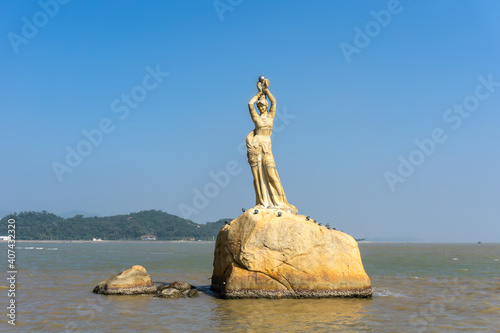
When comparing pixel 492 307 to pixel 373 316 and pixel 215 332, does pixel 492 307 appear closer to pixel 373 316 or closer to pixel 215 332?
pixel 373 316

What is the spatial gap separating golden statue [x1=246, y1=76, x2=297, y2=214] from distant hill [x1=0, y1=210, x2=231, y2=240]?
136956 millimetres

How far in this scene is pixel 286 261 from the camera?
679 inches

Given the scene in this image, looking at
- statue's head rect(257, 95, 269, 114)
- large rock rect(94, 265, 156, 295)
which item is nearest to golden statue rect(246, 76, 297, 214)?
statue's head rect(257, 95, 269, 114)

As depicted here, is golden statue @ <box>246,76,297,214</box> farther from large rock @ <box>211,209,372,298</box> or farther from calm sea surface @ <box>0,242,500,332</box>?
calm sea surface @ <box>0,242,500,332</box>

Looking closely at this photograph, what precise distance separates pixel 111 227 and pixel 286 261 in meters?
148

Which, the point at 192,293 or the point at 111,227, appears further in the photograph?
the point at 111,227

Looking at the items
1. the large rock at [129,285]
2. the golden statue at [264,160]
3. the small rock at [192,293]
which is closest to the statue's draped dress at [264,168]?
the golden statue at [264,160]

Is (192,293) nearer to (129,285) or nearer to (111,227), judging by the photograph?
(129,285)

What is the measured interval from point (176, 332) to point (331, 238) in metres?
6.83

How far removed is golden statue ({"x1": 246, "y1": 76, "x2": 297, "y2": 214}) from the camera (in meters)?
19.1

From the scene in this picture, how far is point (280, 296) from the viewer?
56.3 feet

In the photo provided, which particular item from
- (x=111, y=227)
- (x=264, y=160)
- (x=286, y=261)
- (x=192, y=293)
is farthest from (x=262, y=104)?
(x=111, y=227)

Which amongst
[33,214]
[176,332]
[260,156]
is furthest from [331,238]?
[33,214]

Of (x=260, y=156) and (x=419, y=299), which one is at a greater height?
(x=260, y=156)
